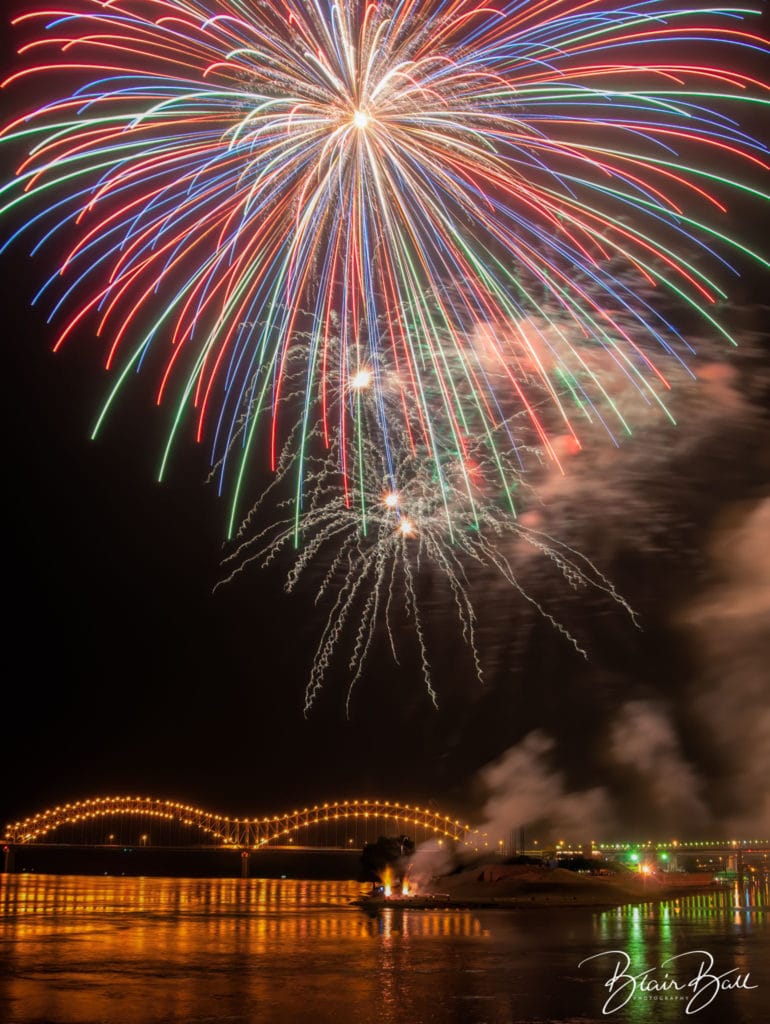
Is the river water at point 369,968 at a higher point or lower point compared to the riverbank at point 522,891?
higher

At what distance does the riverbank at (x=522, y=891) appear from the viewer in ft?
175

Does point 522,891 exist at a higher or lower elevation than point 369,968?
lower

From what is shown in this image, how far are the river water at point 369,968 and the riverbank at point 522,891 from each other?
1159cm

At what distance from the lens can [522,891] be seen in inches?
2299

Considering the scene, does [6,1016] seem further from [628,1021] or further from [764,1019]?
[764,1019]

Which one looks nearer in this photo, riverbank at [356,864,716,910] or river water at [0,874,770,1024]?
river water at [0,874,770,1024]

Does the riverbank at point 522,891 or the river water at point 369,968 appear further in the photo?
the riverbank at point 522,891

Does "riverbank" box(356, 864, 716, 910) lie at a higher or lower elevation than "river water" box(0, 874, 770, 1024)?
lower

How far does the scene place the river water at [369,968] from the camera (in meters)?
16.5

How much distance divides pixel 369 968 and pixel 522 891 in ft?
124

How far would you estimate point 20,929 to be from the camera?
113 feet

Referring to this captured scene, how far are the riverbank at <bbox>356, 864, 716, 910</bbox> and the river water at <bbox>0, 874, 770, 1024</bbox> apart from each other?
11589 mm

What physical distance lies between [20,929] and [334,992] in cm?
1921

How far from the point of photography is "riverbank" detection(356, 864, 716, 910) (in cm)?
5334
